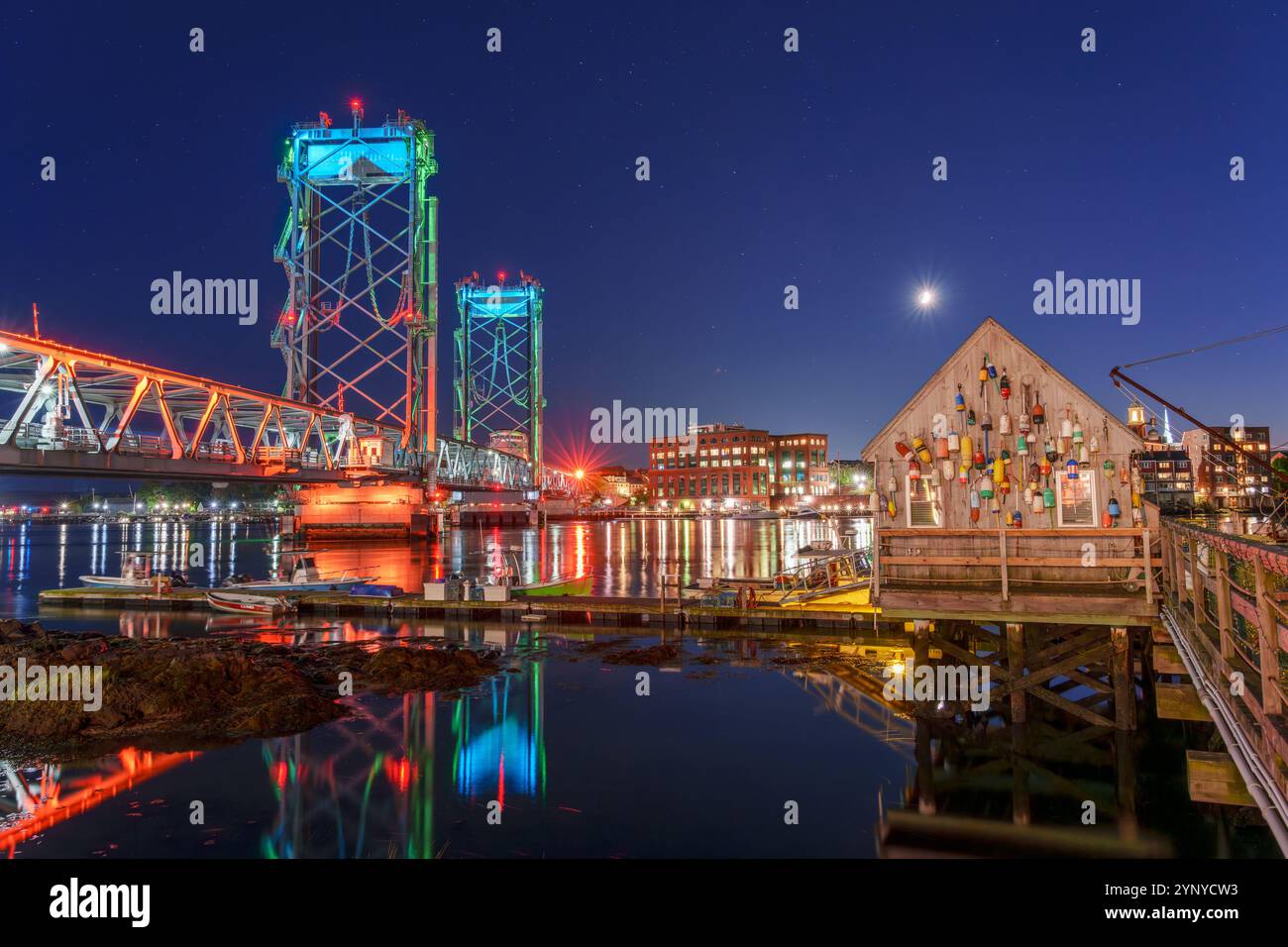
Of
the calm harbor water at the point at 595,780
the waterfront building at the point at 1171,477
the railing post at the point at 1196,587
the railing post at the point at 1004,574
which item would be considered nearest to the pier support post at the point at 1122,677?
the calm harbor water at the point at 595,780

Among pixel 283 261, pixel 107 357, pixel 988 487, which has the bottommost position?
pixel 988 487

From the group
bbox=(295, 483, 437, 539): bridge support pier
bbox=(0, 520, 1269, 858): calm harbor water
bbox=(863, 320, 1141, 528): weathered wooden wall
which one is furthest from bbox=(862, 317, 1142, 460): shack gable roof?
bbox=(295, 483, 437, 539): bridge support pier

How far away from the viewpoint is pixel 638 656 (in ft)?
67.6

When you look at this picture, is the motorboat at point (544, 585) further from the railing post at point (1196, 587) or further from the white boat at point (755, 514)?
the white boat at point (755, 514)

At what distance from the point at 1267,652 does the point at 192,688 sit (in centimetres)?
1728

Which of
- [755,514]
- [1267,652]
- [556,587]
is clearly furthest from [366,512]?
[755,514]

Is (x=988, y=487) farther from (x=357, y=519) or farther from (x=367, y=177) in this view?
(x=367, y=177)

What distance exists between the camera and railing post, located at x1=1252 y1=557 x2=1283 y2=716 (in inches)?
226

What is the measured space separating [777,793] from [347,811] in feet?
21.0

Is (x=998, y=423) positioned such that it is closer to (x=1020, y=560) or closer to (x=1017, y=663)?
(x=1020, y=560)

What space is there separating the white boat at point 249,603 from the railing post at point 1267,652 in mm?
28569

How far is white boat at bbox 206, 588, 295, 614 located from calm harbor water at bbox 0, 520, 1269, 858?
42.8ft
